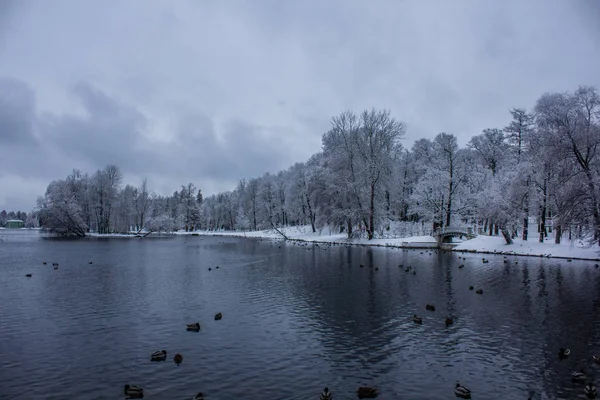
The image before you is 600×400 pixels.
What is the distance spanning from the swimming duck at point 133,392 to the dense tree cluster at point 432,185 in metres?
37.8

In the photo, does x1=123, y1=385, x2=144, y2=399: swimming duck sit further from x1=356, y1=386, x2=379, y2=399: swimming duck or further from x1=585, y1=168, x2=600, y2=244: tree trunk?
x1=585, y1=168, x2=600, y2=244: tree trunk

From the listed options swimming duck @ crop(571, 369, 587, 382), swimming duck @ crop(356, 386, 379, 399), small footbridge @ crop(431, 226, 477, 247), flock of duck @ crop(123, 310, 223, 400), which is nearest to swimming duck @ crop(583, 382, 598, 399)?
swimming duck @ crop(571, 369, 587, 382)

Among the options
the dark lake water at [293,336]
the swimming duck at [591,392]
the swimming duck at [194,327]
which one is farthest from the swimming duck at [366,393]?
the swimming duck at [194,327]

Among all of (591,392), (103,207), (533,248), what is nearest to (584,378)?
(591,392)

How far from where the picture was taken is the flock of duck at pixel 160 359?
10633 millimetres

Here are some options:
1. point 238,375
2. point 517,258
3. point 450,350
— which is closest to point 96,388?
point 238,375

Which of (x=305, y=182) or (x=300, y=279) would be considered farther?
(x=305, y=182)

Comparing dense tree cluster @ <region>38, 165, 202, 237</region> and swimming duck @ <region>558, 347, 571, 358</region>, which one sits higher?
dense tree cluster @ <region>38, 165, 202, 237</region>

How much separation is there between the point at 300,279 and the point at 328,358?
1709cm

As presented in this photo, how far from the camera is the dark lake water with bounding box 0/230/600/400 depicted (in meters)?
11.8

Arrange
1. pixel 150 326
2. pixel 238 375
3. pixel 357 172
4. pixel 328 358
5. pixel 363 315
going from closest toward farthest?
pixel 238 375
pixel 328 358
pixel 150 326
pixel 363 315
pixel 357 172

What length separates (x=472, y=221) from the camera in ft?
275

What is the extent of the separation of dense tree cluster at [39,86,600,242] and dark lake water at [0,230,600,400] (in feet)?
40.1

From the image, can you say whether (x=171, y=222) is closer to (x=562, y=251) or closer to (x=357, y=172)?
(x=357, y=172)
